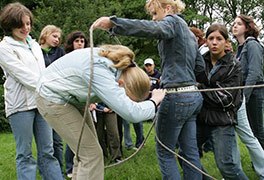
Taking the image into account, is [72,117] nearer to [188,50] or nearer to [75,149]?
[75,149]

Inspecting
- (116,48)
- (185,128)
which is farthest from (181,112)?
(116,48)

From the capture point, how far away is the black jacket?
14.5 feet

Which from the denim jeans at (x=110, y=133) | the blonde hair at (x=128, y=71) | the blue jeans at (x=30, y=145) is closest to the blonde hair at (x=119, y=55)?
the blonde hair at (x=128, y=71)

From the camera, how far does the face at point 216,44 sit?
4.57 m

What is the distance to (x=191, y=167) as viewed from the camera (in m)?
4.36

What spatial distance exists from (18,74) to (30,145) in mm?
630

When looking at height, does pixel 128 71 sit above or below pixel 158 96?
above

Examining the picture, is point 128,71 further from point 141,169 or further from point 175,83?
point 141,169

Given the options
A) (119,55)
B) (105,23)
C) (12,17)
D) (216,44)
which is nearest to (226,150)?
(216,44)

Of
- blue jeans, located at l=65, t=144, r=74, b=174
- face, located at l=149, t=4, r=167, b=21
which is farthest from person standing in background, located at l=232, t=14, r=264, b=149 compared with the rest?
blue jeans, located at l=65, t=144, r=74, b=174

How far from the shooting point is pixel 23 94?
436 cm

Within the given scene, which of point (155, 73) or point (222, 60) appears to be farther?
point (155, 73)

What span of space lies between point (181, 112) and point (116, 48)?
0.88 metres

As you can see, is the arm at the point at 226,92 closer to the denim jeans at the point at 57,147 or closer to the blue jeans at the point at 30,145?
the blue jeans at the point at 30,145
